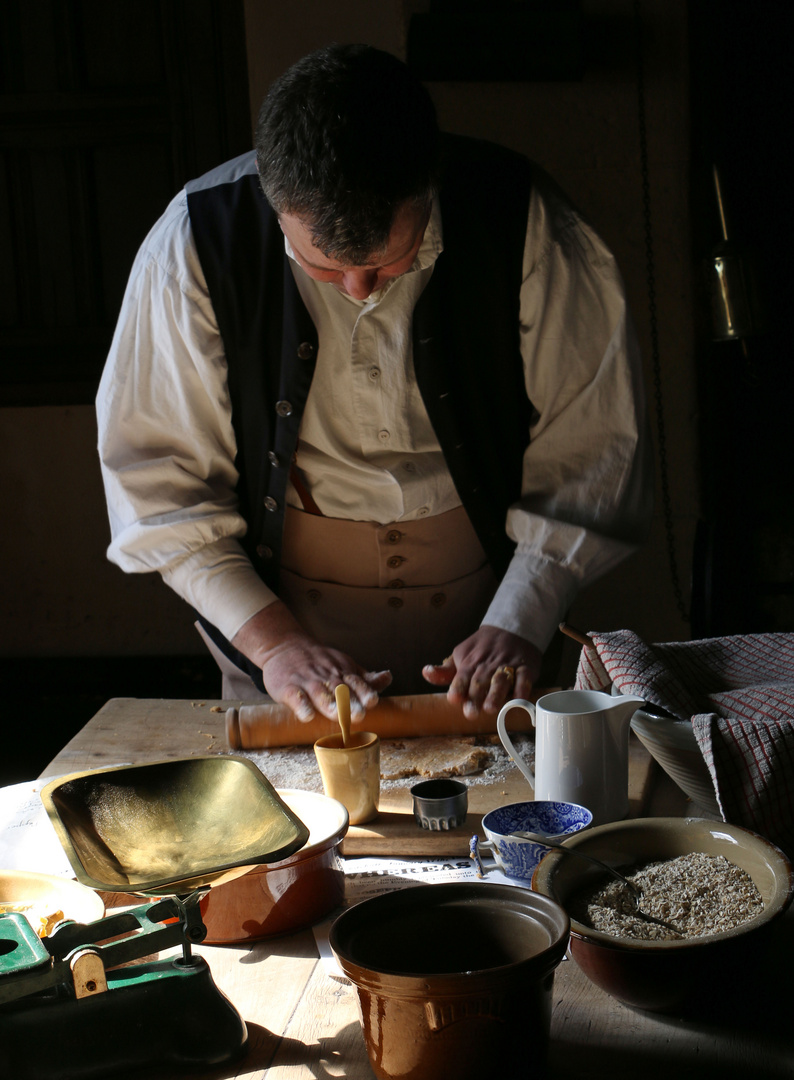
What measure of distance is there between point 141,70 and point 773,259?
7.32ft

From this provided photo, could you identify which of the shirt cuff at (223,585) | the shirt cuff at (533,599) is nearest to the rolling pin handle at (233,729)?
the shirt cuff at (223,585)

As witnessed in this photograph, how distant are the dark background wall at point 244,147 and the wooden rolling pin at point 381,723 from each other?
3.13 ft

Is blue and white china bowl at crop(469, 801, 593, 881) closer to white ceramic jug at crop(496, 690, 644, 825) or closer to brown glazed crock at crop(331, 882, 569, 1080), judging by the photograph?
white ceramic jug at crop(496, 690, 644, 825)

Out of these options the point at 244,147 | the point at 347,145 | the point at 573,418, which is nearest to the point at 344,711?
the point at 347,145

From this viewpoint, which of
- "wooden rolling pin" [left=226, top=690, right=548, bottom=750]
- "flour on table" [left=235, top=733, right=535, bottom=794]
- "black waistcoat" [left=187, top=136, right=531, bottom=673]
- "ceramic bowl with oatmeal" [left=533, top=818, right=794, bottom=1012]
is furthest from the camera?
"black waistcoat" [left=187, top=136, right=531, bottom=673]

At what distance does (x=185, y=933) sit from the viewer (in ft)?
2.89

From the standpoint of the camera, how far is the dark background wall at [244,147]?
3066mm

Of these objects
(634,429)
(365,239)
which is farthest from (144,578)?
(365,239)

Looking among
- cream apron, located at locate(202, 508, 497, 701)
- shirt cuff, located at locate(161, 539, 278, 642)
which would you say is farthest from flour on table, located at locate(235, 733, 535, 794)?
cream apron, located at locate(202, 508, 497, 701)

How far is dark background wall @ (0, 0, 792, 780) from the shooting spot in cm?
307

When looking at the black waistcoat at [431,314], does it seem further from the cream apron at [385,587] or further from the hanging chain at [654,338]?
the hanging chain at [654,338]

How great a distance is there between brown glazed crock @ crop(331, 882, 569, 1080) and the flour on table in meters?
0.62

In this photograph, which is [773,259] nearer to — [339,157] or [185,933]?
[339,157]

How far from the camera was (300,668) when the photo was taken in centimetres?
174
